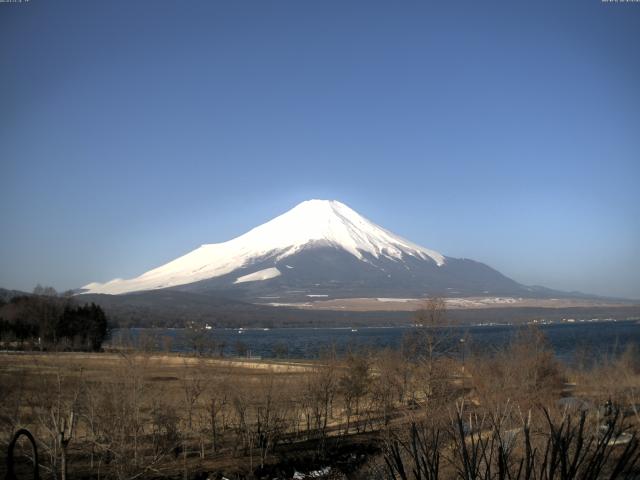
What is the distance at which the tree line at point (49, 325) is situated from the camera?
229 feet

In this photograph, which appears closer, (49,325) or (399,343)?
(399,343)

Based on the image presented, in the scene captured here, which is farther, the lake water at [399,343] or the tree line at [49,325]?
the tree line at [49,325]

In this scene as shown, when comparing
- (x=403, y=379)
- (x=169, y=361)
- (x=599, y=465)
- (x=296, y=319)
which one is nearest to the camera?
(x=599, y=465)

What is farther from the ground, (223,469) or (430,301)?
(430,301)

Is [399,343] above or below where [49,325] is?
below

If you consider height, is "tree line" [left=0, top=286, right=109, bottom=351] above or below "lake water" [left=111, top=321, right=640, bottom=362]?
above

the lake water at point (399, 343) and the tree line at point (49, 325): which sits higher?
the tree line at point (49, 325)

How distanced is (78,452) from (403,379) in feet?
58.4

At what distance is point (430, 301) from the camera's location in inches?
1071

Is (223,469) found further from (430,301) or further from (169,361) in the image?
(169,361)

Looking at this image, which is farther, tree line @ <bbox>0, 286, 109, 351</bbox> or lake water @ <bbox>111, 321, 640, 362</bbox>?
tree line @ <bbox>0, 286, 109, 351</bbox>

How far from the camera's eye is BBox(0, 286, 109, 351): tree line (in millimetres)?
69688

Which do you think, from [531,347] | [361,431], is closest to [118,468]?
[361,431]

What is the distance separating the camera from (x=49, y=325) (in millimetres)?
71562
